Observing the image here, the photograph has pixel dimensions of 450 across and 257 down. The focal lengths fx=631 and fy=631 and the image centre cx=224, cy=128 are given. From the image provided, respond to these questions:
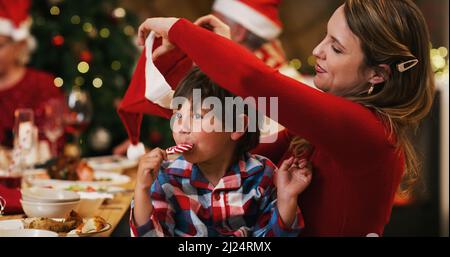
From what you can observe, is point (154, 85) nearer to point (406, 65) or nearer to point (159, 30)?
point (159, 30)

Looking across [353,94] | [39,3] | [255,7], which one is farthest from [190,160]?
[39,3]

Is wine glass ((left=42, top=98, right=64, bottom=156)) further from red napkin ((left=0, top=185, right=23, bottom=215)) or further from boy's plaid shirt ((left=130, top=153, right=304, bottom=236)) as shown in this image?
boy's plaid shirt ((left=130, top=153, right=304, bottom=236))

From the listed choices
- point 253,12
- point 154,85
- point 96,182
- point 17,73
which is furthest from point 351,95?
point 17,73

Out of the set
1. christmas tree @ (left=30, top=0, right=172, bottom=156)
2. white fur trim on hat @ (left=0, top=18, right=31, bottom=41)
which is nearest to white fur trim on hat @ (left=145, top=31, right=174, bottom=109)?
white fur trim on hat @ (left=0, top=18, right=31, bottom=41)

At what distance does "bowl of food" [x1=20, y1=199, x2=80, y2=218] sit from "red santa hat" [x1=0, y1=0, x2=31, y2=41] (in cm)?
188

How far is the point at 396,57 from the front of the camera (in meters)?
0.93

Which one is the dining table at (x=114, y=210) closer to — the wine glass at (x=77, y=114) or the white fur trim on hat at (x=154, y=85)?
the white fur trim on hat at (x=154, y=85)

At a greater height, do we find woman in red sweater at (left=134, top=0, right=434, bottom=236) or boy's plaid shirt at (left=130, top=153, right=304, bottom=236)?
woman in red sweater at (left=134, top=0, right=434, bottom=236)

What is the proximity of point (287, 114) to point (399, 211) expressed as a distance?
307 cm

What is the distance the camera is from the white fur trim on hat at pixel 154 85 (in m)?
0.97

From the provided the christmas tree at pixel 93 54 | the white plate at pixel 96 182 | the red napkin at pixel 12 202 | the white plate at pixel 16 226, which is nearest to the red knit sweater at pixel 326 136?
the white plate at pixel 16 226

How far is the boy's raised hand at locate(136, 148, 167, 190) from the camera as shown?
0.90 metres

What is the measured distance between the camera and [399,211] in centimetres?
374
